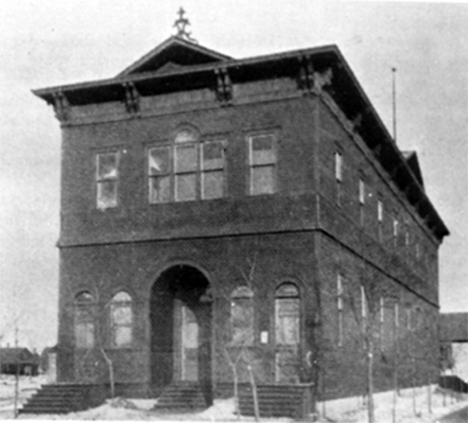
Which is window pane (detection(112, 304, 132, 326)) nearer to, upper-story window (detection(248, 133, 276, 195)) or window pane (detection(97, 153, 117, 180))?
window pane (detection(97, 153, 117, 180))

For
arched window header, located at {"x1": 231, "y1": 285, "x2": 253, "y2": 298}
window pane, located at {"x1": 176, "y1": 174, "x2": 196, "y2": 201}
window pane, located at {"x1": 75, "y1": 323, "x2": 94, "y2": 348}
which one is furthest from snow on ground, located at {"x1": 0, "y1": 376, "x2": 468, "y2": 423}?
window pane, located at {"x1": 176, "y1": 174, "x2": 196, "y2": 201}

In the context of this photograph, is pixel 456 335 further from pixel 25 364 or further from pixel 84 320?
pixel 84 320

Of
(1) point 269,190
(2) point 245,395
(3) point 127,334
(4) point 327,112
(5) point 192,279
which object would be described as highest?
(4) point 327,112

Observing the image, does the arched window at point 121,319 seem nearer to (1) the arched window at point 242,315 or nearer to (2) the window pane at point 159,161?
(1) the arched window at point 242,315

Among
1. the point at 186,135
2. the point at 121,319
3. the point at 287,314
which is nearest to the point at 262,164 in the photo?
the point at 186,135

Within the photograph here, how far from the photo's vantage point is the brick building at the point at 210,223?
22047 mm

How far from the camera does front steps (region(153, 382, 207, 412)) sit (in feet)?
72.6

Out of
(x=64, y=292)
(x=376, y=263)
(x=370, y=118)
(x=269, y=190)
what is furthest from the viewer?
(x=376, y=263)

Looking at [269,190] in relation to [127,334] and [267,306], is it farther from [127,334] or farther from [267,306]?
[127,334]

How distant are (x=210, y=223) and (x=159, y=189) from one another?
1972 mm

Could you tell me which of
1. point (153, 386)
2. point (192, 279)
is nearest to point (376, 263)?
point (192, 279)

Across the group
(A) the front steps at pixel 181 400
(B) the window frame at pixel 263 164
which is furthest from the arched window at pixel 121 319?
(B) the window frame at pixel 263 164

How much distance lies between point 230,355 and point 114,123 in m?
7.52

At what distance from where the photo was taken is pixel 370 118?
27.8 m
